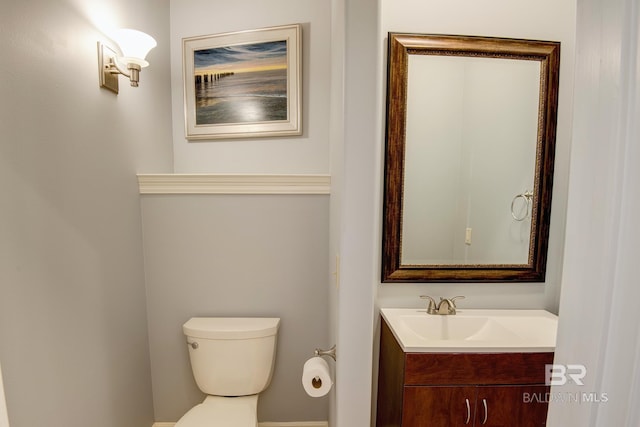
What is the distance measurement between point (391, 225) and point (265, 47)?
1.30 metres

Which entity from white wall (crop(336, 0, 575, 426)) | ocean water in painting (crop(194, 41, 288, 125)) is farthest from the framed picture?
white wall (crop(336, 0, 575, 426))

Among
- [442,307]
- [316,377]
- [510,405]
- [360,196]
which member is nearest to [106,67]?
[360,196]

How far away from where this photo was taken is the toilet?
4.87 ft

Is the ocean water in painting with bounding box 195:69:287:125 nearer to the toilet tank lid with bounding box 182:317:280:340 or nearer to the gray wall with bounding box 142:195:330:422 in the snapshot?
the gray wall with bounding box 142:195:330:422

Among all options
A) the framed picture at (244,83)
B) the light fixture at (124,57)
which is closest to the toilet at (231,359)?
the framed picture at (244,83)

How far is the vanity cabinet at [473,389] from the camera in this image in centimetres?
114

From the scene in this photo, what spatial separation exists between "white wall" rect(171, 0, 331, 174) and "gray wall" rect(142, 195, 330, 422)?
33 centimetres

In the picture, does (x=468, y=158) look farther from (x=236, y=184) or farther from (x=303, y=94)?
(x=236, y=184)

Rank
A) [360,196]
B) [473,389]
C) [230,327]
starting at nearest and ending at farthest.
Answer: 1. [360,196]
2. [473,389]
3. [230,327]

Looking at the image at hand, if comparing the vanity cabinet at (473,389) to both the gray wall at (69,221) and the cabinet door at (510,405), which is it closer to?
the cabinet door at (510,405)

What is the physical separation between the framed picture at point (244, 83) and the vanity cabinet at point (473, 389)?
4.64 ft

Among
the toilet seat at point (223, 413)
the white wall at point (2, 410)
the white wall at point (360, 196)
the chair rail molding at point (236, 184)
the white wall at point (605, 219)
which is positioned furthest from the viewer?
the chair rail molding at point (236, 184)

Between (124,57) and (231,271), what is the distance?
1143mm

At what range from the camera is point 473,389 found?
3.76 feet
